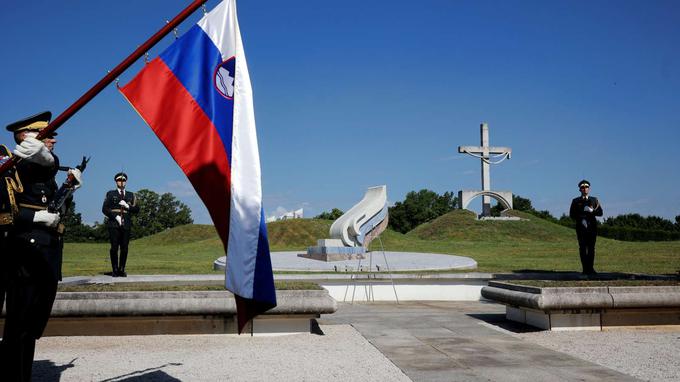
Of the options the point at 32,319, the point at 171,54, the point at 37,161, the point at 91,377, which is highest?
the point at 171,54

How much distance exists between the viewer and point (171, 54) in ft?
15.5

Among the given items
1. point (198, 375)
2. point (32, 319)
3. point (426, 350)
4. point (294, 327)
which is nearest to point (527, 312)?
point (426, 350)

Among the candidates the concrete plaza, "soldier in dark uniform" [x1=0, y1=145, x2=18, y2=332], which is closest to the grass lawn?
the concrete plaza

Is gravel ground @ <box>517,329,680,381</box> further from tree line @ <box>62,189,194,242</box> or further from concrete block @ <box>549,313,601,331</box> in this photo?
tree line @ <box>62,189,194,242</box>

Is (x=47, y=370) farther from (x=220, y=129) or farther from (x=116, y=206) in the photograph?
(x=116, y=206)

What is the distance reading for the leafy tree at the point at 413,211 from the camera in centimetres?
10331

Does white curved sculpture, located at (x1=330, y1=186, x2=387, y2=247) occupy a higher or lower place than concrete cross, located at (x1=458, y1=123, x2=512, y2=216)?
lower

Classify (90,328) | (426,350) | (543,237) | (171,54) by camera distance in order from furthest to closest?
(543,237) → (90,328) → (426,350) → (171,54)

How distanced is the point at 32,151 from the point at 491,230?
145 feet

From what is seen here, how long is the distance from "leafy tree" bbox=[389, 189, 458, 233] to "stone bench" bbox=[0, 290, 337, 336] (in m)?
95.6

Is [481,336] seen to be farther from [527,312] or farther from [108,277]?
[108,277]

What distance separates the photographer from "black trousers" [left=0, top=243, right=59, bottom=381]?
14.1ft

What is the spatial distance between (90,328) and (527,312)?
6135mm

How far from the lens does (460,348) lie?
679cm
